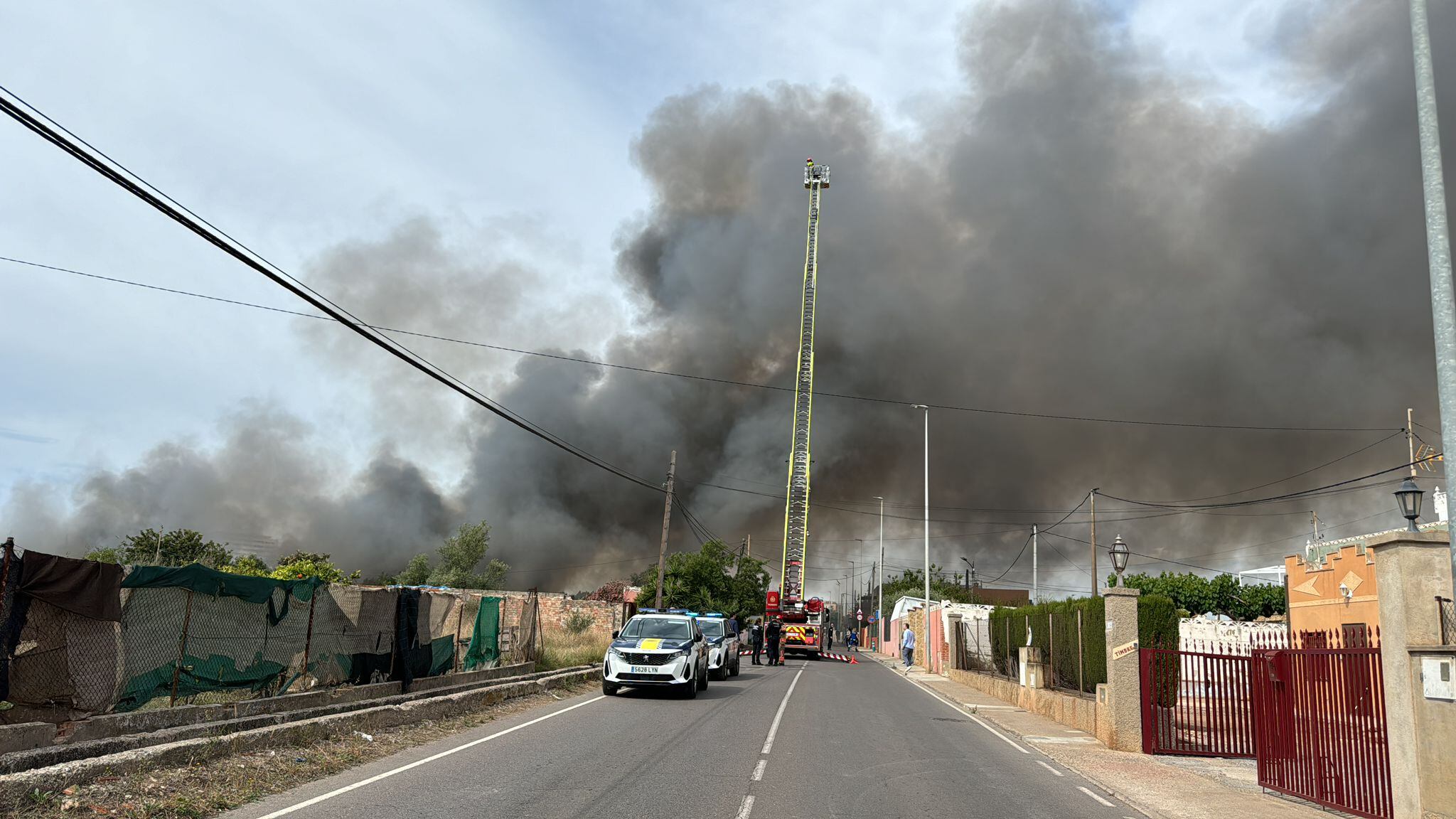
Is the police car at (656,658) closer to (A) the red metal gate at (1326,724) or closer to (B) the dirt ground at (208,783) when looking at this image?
(B) the dirt ground at (208,783)

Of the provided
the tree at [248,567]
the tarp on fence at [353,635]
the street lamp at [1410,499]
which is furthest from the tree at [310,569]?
the street lamp at [1410,499]

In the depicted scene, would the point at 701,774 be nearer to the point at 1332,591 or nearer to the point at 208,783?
the point at 208,783

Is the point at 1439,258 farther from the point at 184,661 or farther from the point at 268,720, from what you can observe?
the point at 184,661

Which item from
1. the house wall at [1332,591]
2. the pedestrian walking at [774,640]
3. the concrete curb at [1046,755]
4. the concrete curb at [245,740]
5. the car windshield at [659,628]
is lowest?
the concrete curb at [1046,755]

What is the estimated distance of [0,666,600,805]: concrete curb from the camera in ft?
24.9

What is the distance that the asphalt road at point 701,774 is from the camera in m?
8.29

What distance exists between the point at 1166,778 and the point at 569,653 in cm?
2103

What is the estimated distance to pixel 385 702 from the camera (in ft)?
47.4

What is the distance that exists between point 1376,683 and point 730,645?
20573 millimetres

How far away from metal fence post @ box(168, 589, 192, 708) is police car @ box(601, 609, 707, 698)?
8.13 m

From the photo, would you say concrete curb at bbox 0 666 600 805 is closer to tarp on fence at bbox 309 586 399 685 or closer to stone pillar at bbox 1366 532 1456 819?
tarp on fence at bbox 309 586 399 685

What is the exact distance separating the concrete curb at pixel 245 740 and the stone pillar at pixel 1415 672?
1105cm

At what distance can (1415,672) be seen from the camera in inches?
319

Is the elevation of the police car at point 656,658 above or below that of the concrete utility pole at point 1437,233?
below
